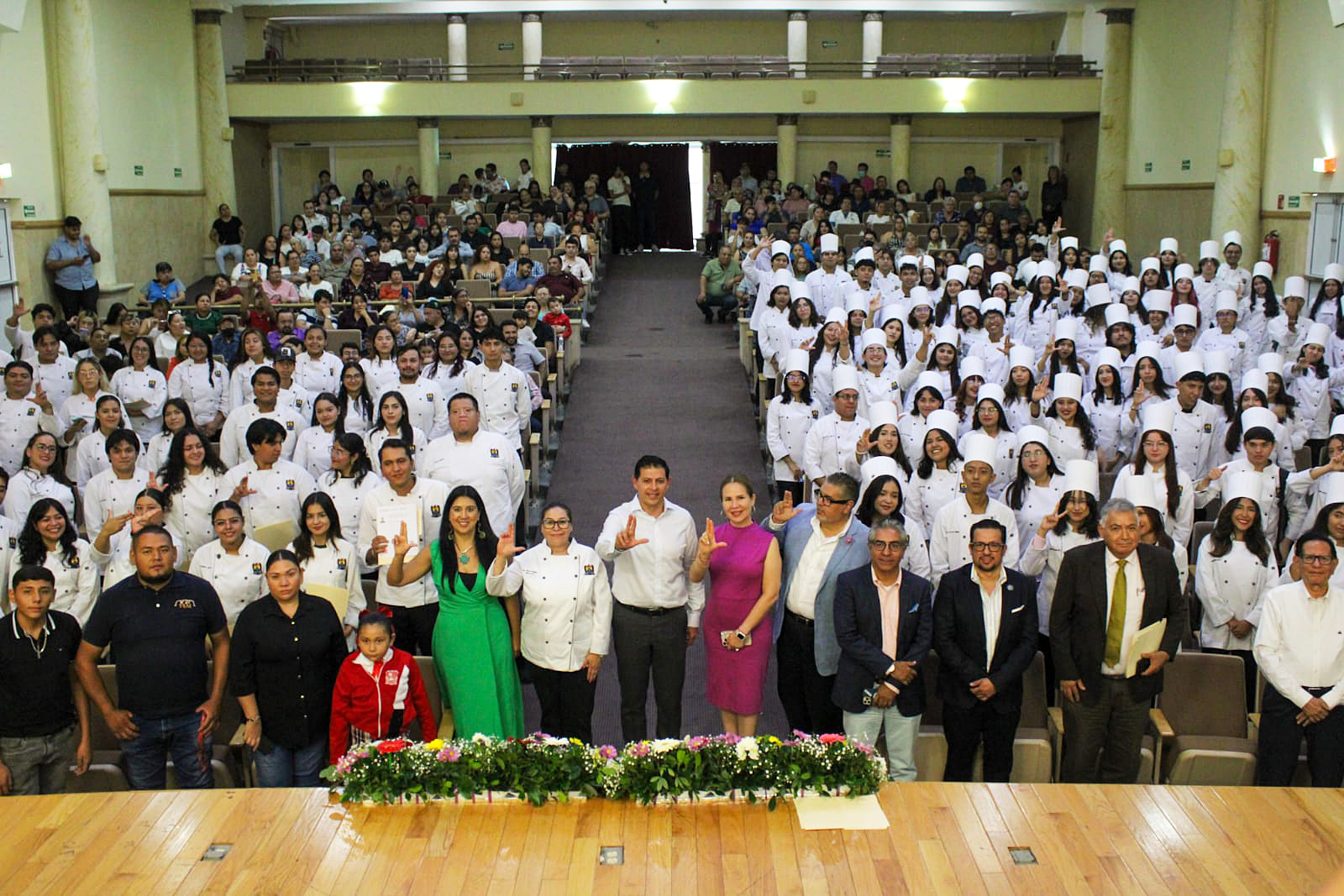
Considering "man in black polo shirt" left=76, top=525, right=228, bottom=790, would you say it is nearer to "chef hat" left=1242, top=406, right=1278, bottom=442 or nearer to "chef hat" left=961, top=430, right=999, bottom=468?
"chef hat" left=961, top=430, right=999, bottom=468

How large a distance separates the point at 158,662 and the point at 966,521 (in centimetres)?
342

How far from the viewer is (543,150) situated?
19.3 metres

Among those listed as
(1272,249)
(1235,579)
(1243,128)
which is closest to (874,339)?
(1235,579)

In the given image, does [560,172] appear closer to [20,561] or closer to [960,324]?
[960,324]

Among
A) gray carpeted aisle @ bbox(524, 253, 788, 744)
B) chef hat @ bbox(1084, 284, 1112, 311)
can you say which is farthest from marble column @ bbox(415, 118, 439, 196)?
chef hat @ bbox(1084, 284, 1112, 311)

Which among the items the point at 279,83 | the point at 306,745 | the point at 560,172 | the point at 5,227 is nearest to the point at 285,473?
the point at 306,745

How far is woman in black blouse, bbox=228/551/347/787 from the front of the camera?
15.3ft

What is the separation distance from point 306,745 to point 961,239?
12029 millimetres

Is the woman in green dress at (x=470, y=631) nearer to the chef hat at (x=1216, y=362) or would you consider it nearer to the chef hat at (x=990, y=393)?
the chef hat at (x=990, y=393)

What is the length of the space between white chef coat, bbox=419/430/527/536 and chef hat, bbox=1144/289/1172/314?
18.1 feet

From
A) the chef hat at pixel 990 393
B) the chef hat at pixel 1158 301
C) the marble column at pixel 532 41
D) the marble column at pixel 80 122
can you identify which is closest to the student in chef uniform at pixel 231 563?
the chef hat at pixel 990 393

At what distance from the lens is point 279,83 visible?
59.7ft

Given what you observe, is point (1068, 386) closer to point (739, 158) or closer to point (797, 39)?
point (797, 39)

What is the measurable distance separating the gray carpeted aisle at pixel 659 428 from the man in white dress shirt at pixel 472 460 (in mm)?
999
